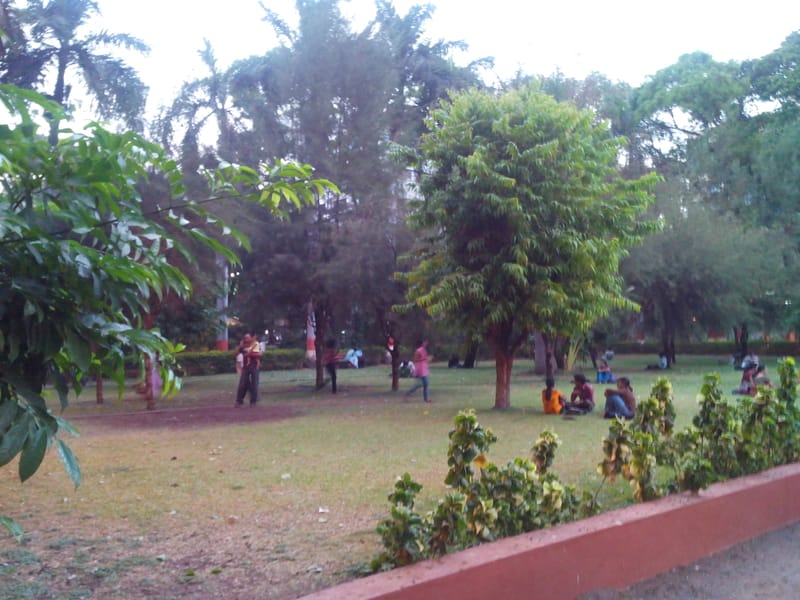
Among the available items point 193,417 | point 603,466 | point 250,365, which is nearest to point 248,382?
point 250,365

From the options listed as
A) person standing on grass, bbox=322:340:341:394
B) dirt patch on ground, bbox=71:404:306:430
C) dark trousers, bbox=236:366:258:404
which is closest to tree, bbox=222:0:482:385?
person standing on grass, bbox=322:340:341:394

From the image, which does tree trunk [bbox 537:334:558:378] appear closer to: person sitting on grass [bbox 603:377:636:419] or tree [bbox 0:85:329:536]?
person sitting on grass [bbox 603:377:636:419]

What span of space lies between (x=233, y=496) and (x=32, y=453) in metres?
5.65

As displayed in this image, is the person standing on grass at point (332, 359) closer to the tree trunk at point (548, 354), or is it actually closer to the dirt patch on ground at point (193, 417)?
the dirt patch on ground at point (193, 417)

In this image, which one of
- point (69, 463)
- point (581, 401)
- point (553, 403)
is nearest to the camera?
point (69, 463)

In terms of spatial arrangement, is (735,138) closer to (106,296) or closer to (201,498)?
(201,498)

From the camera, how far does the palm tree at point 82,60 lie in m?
19.2

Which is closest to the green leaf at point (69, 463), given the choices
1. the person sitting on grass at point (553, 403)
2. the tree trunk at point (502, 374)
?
the person sitting on grass at point (553, 403)

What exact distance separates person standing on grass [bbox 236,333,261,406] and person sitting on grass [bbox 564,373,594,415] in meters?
6.87

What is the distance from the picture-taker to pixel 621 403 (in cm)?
1403

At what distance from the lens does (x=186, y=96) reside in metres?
22.6

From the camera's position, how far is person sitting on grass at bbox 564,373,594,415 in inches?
623

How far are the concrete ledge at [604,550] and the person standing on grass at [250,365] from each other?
1245cm

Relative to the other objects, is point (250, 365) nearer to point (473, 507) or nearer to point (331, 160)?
point (331, 160)
